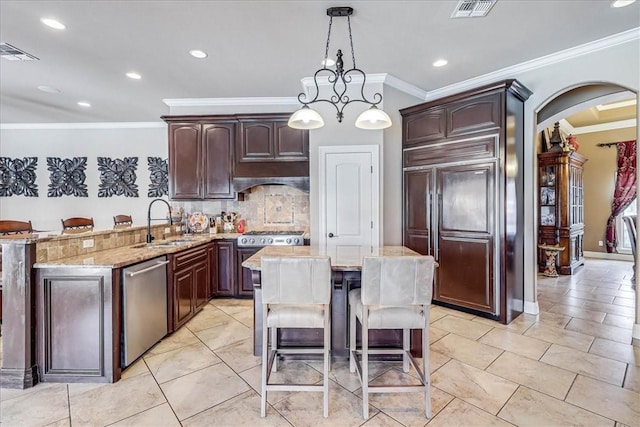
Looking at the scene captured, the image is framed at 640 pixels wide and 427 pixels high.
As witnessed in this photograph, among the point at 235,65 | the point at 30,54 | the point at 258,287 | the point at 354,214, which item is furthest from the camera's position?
the point at 354,214

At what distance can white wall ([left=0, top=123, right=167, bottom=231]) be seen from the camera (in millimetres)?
5910

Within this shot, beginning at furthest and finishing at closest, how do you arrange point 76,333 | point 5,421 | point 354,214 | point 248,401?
1. point 354,214
2. point 76,333
3. point 248,401
4. point 5,421

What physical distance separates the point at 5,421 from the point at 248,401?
148 cm

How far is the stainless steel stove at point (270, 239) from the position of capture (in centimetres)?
414

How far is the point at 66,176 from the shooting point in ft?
19.4

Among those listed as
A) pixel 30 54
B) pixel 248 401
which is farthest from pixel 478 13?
pixel 30 54

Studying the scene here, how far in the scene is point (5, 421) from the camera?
6.16ft

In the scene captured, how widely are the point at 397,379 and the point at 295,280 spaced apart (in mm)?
1194

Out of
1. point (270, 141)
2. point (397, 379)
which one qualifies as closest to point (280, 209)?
point (270, 141)

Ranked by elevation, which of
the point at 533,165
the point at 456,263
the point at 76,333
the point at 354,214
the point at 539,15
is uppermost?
the point at 539,15

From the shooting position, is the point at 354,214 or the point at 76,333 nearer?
the point at 76,333

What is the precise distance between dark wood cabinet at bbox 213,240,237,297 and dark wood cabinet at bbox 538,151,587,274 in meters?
5.70

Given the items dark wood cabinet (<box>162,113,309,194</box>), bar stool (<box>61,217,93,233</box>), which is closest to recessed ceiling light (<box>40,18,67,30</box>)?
dark wood cabinet (<box>162,113,309,194</box>)

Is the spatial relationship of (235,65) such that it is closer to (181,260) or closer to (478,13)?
(181,260)
